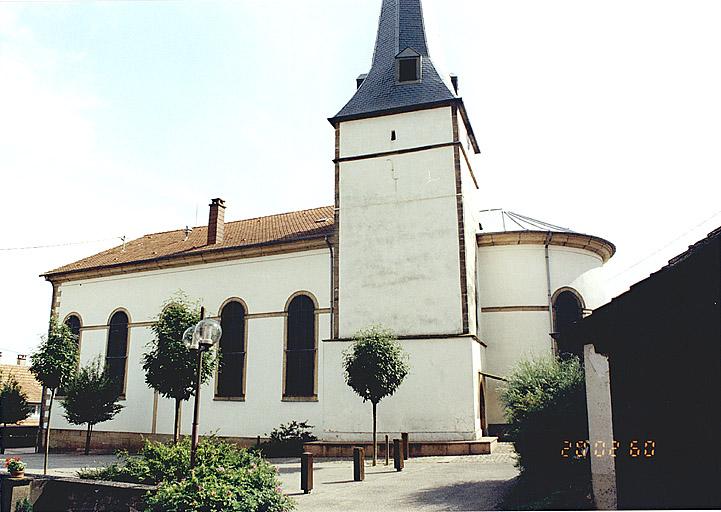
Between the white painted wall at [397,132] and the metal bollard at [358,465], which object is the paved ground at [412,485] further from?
the white painted wall at [397,132]

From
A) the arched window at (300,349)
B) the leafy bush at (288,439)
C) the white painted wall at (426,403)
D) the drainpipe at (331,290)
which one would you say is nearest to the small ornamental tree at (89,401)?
the leafy bush at (288,439)

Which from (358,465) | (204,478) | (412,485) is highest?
(204,478)

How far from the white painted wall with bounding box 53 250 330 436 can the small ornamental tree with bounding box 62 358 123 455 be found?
3.76 feet

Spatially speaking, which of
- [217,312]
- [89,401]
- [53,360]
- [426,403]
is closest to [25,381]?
[89,401]

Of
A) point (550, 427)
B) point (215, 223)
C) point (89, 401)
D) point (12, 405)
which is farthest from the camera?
point (12, 405)

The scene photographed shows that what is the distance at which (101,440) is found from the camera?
26203mm

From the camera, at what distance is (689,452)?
632cm

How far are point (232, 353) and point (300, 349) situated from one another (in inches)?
128

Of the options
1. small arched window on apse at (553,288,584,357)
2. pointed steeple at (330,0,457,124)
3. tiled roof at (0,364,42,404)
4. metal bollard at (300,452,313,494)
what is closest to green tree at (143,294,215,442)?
metal bollard at (300,452,313,494)

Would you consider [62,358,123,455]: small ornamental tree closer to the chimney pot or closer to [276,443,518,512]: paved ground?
[276,443,518,512]: paved ground

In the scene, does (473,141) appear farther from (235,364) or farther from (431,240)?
(235,364)

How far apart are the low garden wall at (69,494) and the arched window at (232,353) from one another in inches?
527

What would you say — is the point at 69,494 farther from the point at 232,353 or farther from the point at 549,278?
the point at 549,278

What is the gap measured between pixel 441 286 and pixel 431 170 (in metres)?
4.39
